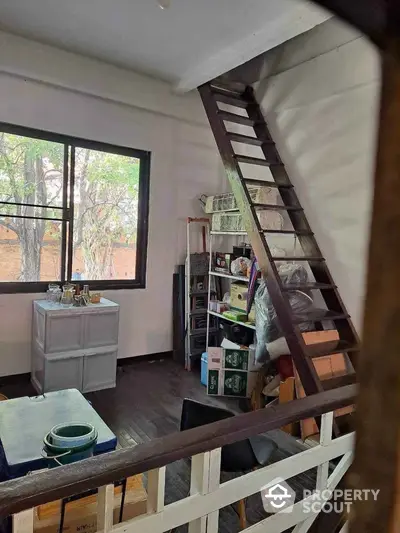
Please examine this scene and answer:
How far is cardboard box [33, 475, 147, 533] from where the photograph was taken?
1.37m

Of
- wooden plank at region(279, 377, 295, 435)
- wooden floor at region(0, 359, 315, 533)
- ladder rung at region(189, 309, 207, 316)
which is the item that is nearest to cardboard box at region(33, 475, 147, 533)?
wooden floor at region(0, 359, 315, 533)

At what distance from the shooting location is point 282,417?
111 centimetres

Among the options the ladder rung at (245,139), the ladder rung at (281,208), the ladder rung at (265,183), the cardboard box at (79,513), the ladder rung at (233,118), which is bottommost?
the cardboard box at (79,513)

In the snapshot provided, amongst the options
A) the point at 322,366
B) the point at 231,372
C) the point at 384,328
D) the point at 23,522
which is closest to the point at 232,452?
the point at 23,522

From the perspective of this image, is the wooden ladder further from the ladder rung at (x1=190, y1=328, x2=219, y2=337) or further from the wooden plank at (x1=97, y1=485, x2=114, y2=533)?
the wooden plank at (x1=97, y1=485, x2=114, y2=533)

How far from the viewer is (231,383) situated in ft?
11.9

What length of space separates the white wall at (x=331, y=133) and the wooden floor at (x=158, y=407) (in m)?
1.61

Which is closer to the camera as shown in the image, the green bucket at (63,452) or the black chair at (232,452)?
the green bucket at (63,452)

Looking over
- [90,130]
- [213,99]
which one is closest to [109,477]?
[213,99]

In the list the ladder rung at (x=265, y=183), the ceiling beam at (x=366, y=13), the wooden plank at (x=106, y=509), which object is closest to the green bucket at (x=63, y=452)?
the wooden plank at (x=106, y=509)

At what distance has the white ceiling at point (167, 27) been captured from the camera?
116 inches

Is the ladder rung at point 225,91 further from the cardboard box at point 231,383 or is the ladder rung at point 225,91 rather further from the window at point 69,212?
the cardboard box at point 231,383

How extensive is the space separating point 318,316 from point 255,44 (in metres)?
2.35

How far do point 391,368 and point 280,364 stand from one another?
116 inches
